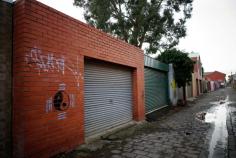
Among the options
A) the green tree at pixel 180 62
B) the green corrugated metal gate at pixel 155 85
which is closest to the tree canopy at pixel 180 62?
the green tree at pixel 180 62

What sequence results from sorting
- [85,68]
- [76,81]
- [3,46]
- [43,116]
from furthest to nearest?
[85,68] → [76,81] → [43,116] → [3,46]

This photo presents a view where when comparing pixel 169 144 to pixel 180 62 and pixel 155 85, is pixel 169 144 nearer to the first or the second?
pixel 155 85

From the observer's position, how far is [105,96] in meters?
7.02

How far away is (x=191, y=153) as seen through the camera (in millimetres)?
4777

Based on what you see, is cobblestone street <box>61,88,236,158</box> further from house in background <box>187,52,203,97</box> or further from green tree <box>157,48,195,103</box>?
house in background <box>187,52,203,97</box>

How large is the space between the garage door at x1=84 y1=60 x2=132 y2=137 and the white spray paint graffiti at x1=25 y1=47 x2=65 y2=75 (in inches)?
55.1

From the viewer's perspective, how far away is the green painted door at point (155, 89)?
11.1 metres

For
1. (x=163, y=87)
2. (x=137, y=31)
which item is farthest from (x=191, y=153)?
(x=137, y=31)

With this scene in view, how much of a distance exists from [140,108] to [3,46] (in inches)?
254

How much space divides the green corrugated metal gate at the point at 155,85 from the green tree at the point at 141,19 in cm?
488

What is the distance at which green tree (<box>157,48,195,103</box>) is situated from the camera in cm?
1602

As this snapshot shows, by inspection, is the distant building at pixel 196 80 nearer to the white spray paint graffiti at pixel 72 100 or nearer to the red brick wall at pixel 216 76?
the white spray paint graffiti at pixel 72 100

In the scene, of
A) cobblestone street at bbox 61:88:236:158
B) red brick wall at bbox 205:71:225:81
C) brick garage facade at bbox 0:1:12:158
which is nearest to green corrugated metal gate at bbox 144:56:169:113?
cobblestone street at bbox 61:88:236:158

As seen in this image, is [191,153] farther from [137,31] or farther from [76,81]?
[137,31]
